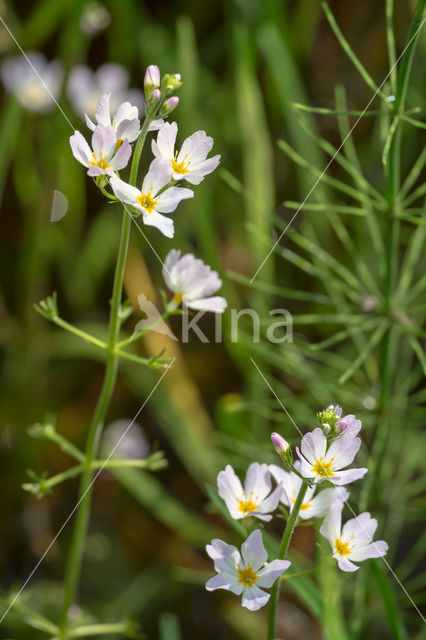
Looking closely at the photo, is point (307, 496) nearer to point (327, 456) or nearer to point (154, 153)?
point (327, 456)

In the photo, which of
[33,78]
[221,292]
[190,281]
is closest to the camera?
[190,281]

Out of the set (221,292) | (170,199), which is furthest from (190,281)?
(221,292)

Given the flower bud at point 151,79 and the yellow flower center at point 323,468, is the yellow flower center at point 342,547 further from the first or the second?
the flower bud at point 151,79

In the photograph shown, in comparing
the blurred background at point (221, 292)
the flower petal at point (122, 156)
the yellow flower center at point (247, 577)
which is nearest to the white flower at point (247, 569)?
the yellow flower center at point (247, 577)

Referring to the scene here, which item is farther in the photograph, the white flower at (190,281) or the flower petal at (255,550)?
the white flower at (190,281)

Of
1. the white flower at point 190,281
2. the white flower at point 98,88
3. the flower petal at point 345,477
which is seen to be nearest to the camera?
the flower petal at point 345,477

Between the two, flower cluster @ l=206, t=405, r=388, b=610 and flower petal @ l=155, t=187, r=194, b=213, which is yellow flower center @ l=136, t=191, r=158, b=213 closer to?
flower petal @ l=155, t=187, r=194, b=213

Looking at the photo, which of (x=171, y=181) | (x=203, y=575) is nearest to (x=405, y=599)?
(x=203, y=575)
